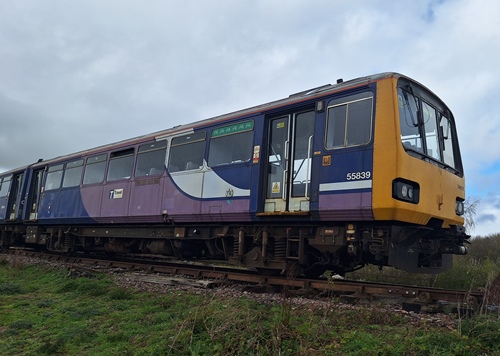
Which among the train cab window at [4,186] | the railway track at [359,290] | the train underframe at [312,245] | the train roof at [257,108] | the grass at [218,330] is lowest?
the grass at [218,330]

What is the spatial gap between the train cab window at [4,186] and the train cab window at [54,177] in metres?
4.66

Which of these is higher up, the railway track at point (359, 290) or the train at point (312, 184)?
the train at point (312, 184)

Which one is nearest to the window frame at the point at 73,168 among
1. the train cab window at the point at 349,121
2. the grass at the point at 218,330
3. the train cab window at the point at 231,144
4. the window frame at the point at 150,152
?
the window frame at the point at 150,152

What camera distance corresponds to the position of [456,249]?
705 cm

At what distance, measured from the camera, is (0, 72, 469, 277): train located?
20.2 ft

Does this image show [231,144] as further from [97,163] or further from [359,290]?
[97,163]

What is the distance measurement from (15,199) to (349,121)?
617 inches

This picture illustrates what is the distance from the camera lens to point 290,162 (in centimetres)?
731

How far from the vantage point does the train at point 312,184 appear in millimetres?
6172

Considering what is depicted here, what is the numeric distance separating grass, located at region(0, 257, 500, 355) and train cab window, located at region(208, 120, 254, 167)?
2955 mm

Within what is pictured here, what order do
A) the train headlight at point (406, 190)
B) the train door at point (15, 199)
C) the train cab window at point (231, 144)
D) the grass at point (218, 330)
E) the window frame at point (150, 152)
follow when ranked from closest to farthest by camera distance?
the grass at point (218, 330) → the train headlight at point (406, 190) → the train cab window at point (231, 144) → the window frame at point (150, 152) → the train door at point (15, 199)

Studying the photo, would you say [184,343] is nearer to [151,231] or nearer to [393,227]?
[393,227]

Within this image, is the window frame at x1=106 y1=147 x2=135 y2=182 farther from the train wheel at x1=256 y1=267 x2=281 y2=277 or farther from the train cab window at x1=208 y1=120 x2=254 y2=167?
the train wheel at x1=256 y1=267 x2=281 y2=277

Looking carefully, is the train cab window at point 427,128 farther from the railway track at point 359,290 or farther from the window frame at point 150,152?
the window frame at point 150,152
